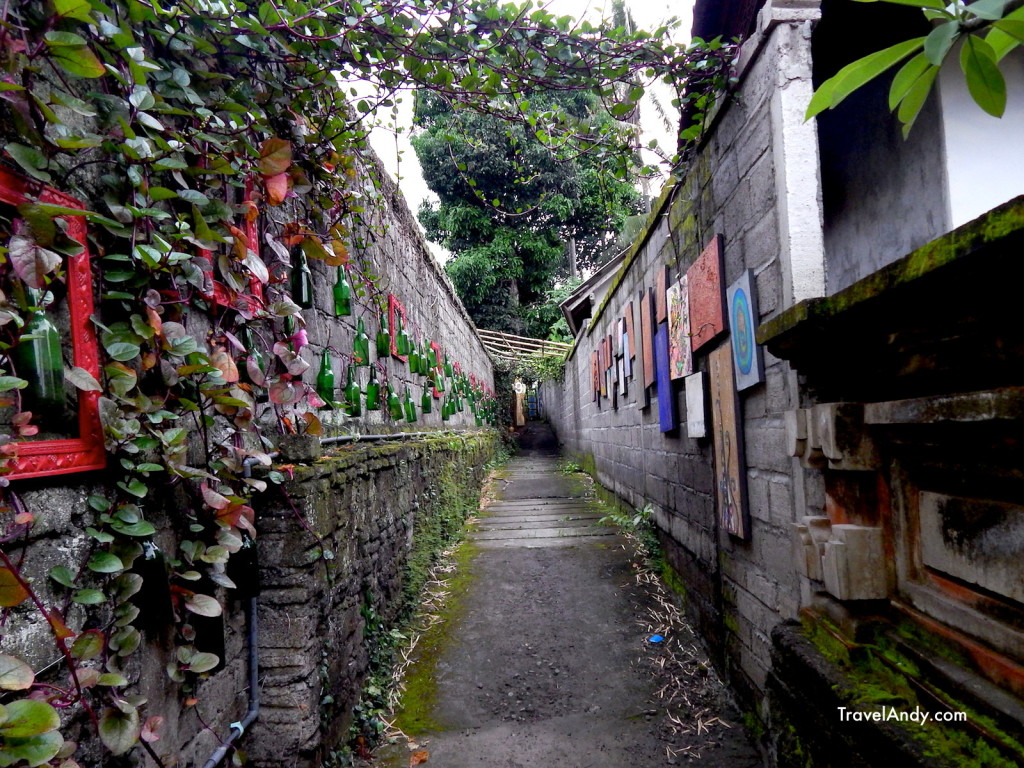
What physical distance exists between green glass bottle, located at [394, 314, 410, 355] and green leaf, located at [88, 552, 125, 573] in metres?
3.24

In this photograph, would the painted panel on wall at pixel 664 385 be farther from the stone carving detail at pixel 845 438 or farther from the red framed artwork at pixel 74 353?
the red framed artwork at pixel 74 353

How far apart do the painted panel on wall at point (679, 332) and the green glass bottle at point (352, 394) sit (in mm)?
1984

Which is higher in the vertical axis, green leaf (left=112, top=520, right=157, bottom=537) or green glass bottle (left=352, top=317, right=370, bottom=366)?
green glass bottle (left=352, top=317, right=370, bottom=366)

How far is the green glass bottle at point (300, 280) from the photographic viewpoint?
258 centimetres

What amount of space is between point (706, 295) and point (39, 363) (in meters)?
2.57

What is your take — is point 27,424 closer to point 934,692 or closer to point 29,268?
point 29,268

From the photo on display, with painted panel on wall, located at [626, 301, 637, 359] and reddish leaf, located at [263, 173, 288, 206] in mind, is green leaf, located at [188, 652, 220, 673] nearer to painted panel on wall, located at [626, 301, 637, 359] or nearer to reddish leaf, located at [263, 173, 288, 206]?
reddish leaf, located at [263, 173, 288, 206]

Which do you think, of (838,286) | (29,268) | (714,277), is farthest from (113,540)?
(838,286)

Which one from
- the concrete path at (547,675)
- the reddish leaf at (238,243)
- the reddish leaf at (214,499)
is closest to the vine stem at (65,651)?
the reddish leaf at (214,499)

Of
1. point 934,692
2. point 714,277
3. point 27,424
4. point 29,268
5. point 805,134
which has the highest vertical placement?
point 805,134

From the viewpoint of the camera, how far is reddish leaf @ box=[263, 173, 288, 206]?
1.93m

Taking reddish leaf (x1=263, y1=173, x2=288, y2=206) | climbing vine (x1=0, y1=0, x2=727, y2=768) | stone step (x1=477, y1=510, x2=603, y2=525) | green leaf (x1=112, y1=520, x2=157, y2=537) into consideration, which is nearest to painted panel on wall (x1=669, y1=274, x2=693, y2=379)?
climbing vine (x1=0, y1=0, x2=727, y2=768)

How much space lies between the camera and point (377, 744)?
2.46m

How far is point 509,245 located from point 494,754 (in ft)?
54.5
